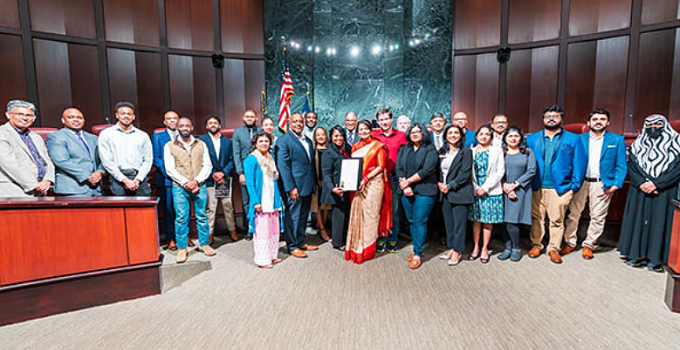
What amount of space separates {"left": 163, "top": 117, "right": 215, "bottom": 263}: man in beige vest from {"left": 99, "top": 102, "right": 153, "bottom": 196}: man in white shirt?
0.26 meters

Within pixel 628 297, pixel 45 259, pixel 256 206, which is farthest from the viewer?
pixel 256 206

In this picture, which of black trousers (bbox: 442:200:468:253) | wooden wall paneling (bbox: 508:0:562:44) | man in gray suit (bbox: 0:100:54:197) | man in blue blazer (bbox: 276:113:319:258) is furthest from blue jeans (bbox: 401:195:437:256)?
wooden wall paneling (bbox: 508:0:562:44)

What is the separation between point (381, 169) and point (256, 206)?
138 cm

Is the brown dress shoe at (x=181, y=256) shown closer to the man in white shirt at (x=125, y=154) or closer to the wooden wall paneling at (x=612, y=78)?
the man in white shirt at (x=125, y=154)

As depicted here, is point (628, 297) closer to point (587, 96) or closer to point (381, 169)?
point (381, 169)

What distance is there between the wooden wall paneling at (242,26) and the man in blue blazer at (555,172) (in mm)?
5749

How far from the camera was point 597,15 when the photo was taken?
5.73m

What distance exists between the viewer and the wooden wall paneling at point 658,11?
5.11 meters

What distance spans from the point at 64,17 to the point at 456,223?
713 centimetres

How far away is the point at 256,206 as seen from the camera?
3289 millimetres

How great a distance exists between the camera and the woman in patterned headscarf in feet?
10.2

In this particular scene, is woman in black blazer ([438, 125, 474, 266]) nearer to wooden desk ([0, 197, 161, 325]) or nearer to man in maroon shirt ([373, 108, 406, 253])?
man in maroon shirt ([373, 108, 406, 253])

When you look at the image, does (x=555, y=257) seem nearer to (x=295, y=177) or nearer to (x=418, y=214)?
(x=418, y=214)

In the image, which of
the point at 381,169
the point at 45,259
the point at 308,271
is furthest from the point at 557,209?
the point at 45,259
